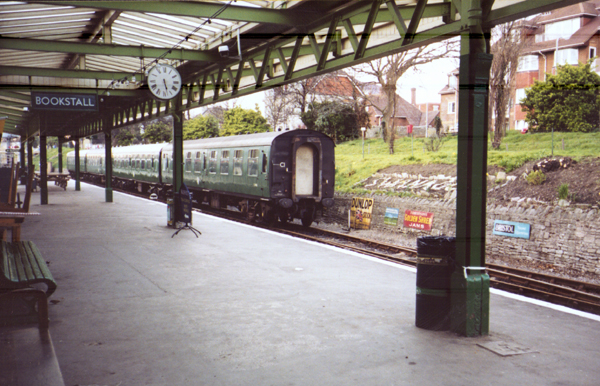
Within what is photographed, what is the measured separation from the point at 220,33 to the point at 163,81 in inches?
70.5

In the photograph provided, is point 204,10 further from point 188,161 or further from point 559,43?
point 559,43

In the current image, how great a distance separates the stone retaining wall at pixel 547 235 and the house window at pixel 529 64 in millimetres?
26004

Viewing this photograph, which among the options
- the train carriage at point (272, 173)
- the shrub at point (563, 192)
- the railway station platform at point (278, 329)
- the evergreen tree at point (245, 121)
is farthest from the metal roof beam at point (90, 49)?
the evergreen tree at point (245, 121)

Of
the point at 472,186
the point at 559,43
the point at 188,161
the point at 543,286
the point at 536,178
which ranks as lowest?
the point at 543,286

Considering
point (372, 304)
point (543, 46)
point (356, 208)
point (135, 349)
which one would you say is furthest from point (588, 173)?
point (543, 46)

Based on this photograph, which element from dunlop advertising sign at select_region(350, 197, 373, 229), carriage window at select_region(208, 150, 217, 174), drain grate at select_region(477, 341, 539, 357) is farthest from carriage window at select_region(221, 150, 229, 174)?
drain grate at select_region(477, 341, 539, 357)

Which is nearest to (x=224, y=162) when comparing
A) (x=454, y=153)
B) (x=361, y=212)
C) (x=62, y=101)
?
(x=361, y=212)

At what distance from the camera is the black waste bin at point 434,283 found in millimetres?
→ 5535

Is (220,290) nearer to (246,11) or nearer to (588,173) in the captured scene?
(246,11)

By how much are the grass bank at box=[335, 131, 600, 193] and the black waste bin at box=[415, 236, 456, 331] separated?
1261 centimetres

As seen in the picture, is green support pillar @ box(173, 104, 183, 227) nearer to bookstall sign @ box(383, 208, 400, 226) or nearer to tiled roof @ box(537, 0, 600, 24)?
bookstall sign @ box(383, 208, 400, 226)

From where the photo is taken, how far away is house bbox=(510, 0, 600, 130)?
3419cm

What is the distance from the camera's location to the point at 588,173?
14836mm

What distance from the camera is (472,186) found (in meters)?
5.48
